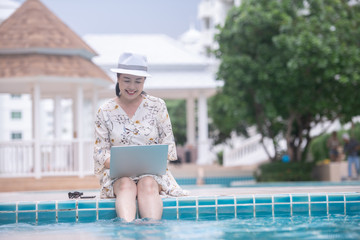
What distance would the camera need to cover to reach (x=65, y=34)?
15.3m

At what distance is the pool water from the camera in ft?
15.5

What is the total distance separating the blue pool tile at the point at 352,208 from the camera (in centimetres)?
612

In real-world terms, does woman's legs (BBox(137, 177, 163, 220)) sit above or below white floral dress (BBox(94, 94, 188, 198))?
below

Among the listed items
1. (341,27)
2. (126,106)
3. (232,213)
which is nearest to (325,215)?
(232,213)

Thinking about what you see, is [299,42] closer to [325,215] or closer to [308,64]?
[308,64]

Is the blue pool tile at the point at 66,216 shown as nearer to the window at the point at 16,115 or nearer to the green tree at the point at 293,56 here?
the green tree at the point at 293,56

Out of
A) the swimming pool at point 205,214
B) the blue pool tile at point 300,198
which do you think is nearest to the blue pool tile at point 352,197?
the swimming pool at point 205,214

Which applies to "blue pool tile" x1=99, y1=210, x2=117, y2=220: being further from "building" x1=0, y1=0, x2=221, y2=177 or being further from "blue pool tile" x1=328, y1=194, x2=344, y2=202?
"building" x1=0, y1=0, x2=221, y2=177

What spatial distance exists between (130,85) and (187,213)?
52.0 inches

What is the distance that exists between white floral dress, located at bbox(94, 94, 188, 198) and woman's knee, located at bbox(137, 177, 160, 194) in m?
0.16

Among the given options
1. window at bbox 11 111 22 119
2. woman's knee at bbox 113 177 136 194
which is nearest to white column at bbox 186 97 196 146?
woman's knee at bbox 113 177 136 194

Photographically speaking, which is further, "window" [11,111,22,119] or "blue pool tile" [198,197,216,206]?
"window" [11,111,22,119]

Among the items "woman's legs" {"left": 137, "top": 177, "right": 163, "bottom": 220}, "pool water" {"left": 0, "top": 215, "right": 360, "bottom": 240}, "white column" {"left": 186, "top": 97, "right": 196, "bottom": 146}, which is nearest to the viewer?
"pool water" {"left": 0, "top": 215, "right": 360, "bottom": 240}

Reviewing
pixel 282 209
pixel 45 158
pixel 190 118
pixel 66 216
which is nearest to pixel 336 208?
pixel 282 209
